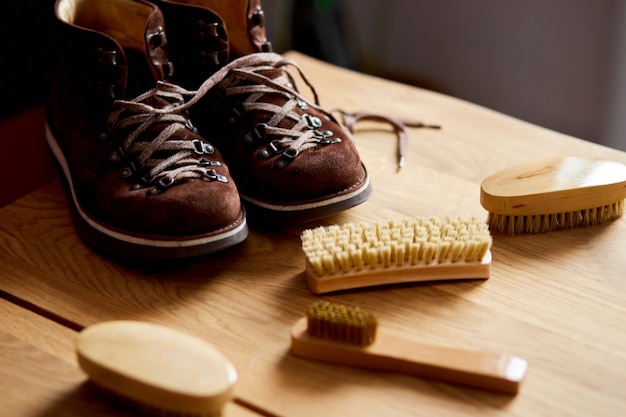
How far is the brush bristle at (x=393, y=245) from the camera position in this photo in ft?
2.47

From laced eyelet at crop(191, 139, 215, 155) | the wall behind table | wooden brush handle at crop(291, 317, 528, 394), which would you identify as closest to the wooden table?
wooden brush handle at crop(291, 317, 528, 394)

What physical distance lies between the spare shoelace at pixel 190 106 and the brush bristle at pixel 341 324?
0.21 meters

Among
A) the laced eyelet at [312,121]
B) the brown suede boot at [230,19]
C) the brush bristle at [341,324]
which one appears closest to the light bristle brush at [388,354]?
the brush bristle at [341,324]

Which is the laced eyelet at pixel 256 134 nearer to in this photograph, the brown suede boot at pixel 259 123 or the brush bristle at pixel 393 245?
the brown suede boot at pixel 259 123

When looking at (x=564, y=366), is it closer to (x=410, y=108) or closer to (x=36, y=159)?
(x=410, y=108)

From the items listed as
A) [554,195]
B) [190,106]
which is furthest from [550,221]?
[190,106]

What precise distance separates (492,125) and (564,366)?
18.7 inches

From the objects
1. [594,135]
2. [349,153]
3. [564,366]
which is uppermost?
[349,153]

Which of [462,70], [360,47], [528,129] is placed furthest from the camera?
[360,47]

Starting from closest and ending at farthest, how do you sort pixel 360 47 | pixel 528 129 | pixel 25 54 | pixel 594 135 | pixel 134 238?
pixel 134 238, pixel 528 129, pixel 25 54, pixel 594 135, pixel 360 47

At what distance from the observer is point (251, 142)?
0.86 m

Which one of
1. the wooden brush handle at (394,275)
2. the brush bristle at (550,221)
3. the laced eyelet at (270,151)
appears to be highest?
the laced eyelet at (270,151)

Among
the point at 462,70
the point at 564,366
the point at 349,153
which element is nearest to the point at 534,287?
the point at 564,366

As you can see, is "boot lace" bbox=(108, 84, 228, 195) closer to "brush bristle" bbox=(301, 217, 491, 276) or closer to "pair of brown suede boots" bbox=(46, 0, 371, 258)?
"pair of brown suede boots" bbox=(46, 0, 371, 258)
